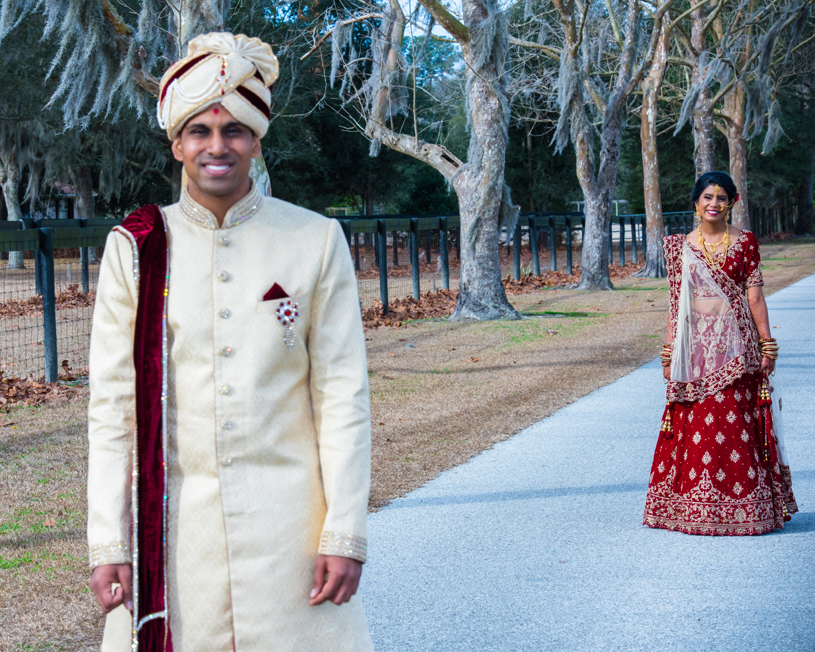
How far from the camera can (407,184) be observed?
139 ft

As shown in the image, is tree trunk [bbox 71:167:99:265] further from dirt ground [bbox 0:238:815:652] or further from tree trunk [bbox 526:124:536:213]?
dirt ground [bbox 0:238:815:652]

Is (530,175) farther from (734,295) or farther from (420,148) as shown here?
(734,295)

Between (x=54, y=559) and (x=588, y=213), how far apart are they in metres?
18.6

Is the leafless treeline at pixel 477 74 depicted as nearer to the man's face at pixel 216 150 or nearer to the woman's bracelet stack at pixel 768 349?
the woman's bracelet stack at pixel 768 349

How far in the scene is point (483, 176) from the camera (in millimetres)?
15156

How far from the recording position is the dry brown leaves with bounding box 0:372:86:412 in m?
8.77

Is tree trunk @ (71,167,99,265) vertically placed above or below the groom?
above

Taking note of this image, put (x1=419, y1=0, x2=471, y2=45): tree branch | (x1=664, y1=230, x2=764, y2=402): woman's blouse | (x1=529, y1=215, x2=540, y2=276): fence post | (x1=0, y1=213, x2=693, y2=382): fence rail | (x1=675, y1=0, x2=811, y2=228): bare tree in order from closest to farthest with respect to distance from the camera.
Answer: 1. (x1=664, y1=230, x2=764, y2=402): woman's blouse
2. (x1=0, y1=213, x2=693, y2=382): fence rail
3. (x1=419, y1=0, x2=471, y2=45): tree branch
4. (x1=675, y1=0, x2=811, y2=228): bare tree
5. (x1=529, y1=215, x2=540, y2=276): fence post

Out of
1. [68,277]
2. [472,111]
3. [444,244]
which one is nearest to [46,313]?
[472,111]

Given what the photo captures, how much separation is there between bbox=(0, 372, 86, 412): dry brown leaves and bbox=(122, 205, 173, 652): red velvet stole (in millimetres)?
6807

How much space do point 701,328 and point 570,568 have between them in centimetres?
175

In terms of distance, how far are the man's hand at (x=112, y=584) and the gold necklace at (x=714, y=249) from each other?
425 centimetres

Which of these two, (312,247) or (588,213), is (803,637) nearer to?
(312,247)

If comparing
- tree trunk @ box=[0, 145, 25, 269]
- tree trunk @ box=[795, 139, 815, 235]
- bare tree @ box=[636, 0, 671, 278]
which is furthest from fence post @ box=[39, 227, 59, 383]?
tree trunk @ box=[795, 139, 815, 235]
